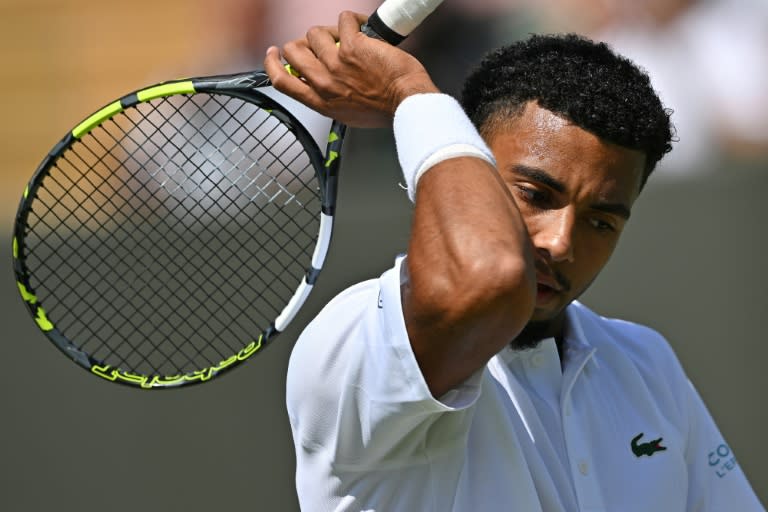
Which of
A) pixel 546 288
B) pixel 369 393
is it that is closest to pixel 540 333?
pixel 546 288

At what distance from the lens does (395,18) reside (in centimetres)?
217

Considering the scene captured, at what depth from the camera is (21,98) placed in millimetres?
5984

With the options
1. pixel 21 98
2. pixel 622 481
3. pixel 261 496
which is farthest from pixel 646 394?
pixel 21 98

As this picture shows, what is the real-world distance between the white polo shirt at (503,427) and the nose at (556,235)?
261 mm

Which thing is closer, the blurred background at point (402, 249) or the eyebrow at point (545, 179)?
the eyebrow at point (545, 179)

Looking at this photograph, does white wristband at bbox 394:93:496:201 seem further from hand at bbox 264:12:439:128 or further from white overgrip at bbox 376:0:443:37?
white overgrip at bbox 376:0:443:37

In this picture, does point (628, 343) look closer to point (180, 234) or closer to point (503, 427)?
point (503, 427)

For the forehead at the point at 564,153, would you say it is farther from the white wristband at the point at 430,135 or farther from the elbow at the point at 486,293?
the elbow at the point at 486,293

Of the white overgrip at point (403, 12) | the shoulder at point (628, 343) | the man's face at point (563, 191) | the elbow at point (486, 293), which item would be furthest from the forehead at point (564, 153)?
the elbow at point (486, 293)

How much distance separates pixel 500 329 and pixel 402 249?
300 centimetres

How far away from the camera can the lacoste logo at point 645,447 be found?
242cm

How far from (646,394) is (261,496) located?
8.12ft

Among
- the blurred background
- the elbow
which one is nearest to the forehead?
the elbow

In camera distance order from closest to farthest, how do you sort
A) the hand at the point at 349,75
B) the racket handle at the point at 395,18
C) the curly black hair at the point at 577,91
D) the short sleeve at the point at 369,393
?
the short sleeve at the point at 369,393, the hand at the point at 349,75, the racket handle at the point at 395,18, the curly black hair at the point at 577,91
